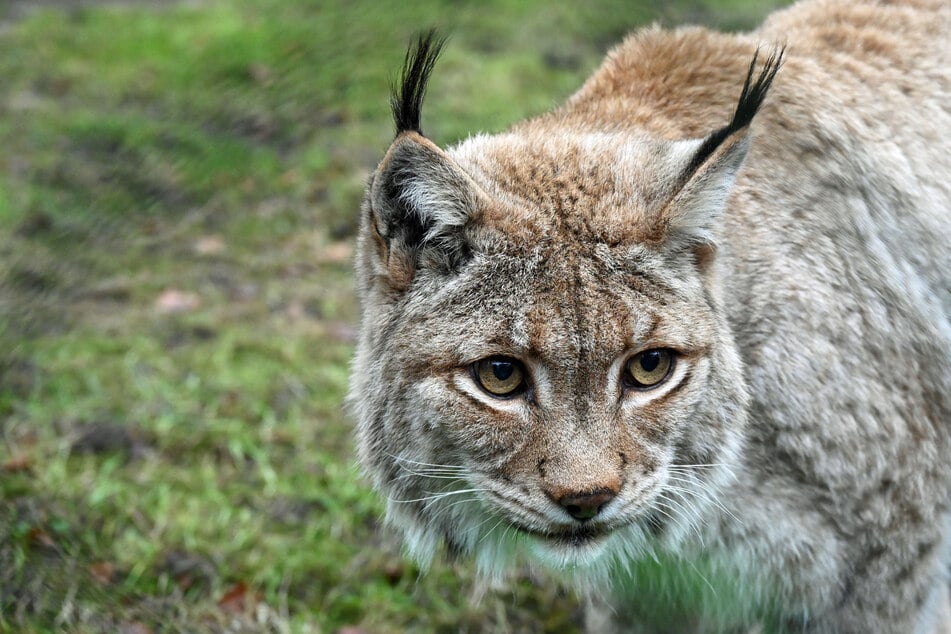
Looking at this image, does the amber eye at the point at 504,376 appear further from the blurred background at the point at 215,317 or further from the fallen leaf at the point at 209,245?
the fallen leaf at the point at 209,245

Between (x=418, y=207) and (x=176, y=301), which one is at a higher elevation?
(x=418, y=207)

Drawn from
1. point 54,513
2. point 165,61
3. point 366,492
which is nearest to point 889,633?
point 366,492

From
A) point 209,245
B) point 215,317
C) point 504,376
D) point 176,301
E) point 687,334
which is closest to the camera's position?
point 504,376

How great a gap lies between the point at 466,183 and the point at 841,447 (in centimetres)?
175

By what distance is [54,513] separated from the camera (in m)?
5.46

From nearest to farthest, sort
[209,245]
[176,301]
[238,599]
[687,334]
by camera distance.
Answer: [687,334], [238,599], [176,301], [209,245]

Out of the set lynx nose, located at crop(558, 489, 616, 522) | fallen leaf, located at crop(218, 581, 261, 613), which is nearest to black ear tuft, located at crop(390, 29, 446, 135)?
lynx nose, located at crop(558, 489, 616, 522)

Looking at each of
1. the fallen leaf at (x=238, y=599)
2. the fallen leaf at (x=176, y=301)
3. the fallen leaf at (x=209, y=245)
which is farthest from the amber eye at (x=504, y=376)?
the fallen leaf at (x=209, y=245)

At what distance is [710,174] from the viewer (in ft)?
12.5

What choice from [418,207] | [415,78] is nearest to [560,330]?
[418,207]

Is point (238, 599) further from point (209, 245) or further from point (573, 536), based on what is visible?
point (209, 245)

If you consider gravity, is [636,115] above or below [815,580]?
above

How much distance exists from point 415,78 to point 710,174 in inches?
42.0

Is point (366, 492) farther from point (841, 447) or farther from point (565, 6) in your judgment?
point (565, 6)
